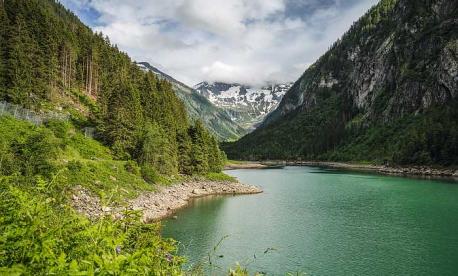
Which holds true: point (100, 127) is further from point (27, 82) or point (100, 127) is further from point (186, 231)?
point (186, 231)

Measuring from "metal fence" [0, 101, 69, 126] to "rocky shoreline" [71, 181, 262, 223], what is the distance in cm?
2131

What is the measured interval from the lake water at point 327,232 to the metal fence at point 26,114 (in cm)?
3002

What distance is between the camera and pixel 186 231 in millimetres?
52438

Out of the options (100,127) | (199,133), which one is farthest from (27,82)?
(199,133)

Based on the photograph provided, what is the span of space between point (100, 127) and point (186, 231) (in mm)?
39129

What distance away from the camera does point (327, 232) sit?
5381cm

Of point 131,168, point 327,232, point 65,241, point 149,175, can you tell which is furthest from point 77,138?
point 65,241

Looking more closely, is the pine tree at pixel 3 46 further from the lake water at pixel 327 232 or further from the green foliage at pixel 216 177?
the green foliage at pixel 216 177

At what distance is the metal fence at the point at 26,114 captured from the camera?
63.4 metres

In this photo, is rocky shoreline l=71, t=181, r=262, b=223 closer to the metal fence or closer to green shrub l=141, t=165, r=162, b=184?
green shrub l=141, t=165, r=162, b=184

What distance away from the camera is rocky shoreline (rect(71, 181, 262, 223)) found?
48.5m

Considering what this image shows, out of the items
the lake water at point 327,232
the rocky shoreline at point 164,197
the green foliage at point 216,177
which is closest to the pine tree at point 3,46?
the rocky shoreline at point 164,197

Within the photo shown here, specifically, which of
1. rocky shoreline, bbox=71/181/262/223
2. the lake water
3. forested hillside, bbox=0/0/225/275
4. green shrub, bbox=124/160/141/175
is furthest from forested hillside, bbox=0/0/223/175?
the lake water

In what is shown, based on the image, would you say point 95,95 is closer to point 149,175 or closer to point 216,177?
point 216,177
